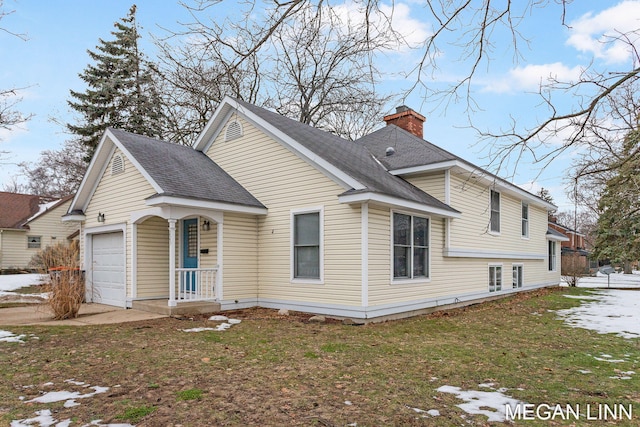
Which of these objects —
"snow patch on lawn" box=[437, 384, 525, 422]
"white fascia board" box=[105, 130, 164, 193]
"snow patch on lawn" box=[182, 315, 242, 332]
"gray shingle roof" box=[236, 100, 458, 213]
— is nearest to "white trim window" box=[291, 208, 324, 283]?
"gray shingle roof" box=[236, 100, 458, 213]

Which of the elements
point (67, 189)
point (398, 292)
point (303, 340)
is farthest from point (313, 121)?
point (67, 189)

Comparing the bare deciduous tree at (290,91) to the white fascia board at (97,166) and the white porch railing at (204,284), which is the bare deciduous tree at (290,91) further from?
the white porch railing at (204,284)

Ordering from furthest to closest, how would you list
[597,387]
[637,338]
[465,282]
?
[465,282] < [637,338] < [597,387]

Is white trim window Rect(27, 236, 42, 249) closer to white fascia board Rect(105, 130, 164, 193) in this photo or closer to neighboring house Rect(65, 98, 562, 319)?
neighboring house Rect(65, 98, 562, 319)

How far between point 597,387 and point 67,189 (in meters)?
39.1

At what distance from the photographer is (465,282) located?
483 inches

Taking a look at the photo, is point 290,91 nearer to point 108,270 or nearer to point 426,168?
point 426,168

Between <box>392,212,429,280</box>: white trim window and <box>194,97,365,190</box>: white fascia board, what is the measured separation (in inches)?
61.8

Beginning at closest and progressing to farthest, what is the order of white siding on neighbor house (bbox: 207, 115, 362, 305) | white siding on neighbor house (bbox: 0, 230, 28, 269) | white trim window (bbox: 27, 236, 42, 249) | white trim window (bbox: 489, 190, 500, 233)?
white siding on neighbor house (bbox: 207, 115, 362, 305), white trim window (bbox: 489, 190, 500, 233), white siding on neighbor house (bbox: 0, 230, 28, 269), white trim window (bbox: 27, 236, 42, 249)

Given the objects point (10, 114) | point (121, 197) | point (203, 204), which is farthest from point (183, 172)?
point (10, 114)

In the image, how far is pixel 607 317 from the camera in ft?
33.4

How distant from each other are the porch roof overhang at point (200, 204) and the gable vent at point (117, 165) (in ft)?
8.44

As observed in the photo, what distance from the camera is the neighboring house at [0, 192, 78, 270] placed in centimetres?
2567

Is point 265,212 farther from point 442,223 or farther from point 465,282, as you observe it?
point 465,282
